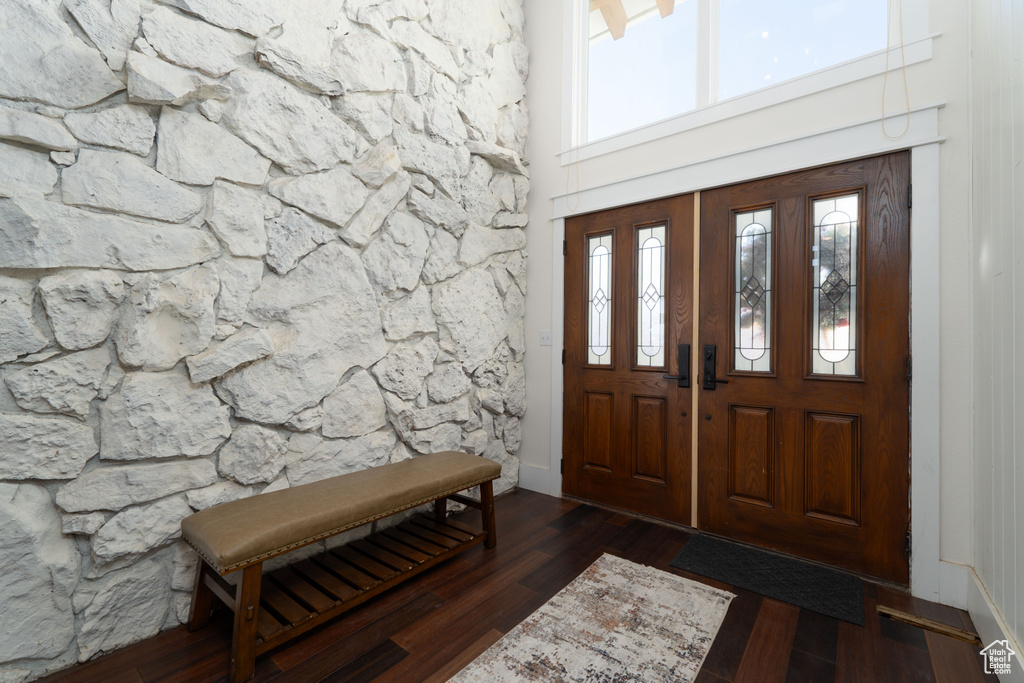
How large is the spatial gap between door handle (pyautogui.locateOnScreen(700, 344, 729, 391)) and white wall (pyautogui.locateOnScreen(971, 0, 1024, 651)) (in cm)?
104

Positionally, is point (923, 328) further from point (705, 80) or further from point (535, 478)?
point (535, 478)

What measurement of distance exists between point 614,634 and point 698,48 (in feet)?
10.3

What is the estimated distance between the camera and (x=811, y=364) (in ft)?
7.59

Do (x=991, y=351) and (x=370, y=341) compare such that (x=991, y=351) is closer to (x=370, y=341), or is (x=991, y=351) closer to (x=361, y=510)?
(x=361, y=510)

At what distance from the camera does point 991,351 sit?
65.2 inches

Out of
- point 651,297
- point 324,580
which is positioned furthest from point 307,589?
point 651,297

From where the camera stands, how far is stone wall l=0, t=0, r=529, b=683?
4.71ft

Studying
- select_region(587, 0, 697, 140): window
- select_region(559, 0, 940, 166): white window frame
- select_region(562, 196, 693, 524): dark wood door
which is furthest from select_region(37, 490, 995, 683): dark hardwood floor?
select_region(587, 0, 697, 140): window

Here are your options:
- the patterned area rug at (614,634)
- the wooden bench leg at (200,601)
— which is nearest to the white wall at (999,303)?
the patterned area rug at (614,634)

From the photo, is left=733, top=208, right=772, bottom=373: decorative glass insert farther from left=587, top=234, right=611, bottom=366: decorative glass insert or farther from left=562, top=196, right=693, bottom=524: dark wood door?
left=587, top=234, right=611, bottom=366: decorative glass insert

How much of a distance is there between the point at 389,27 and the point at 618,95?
157cm

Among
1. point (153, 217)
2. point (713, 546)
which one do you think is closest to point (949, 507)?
point (713, 546)

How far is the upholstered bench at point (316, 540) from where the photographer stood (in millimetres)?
1473

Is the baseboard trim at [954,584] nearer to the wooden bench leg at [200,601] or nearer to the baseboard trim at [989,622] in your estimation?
the baseboard trim at [989,622]
